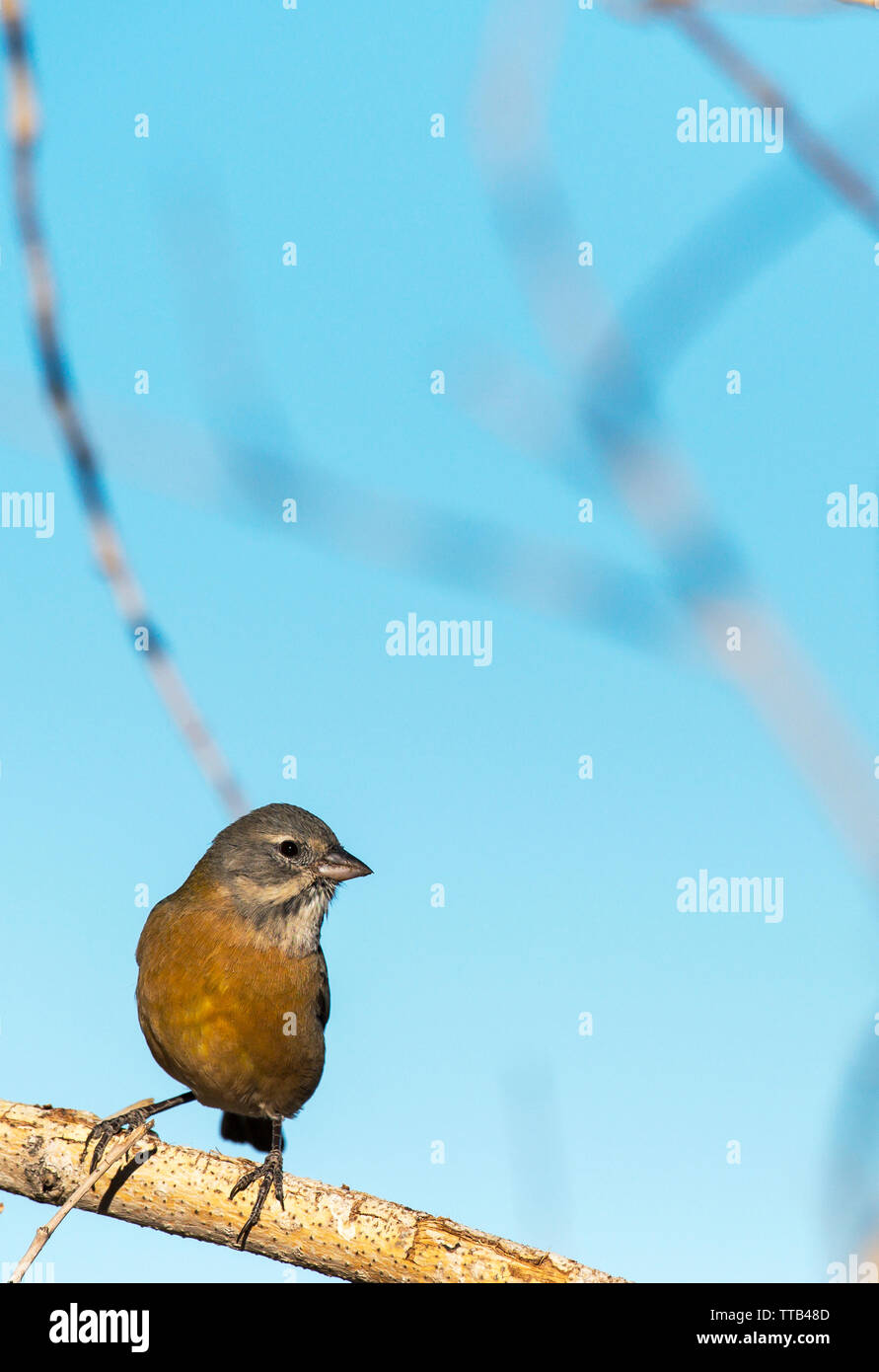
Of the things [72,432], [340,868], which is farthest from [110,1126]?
[72,432]

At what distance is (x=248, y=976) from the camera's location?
244 inches

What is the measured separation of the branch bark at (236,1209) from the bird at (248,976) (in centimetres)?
21

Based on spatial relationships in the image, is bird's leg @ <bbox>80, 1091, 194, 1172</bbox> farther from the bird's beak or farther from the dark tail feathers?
the bird's beak

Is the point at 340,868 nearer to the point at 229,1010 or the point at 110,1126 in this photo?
the point at 229,1010

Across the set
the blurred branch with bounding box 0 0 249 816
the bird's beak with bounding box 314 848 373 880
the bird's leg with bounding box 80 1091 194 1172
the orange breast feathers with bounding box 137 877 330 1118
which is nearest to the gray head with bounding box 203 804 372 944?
the bird's beak with bounding box 314 848 373 880

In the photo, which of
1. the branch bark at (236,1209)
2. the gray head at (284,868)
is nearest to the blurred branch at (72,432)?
the branch bark at (236,1209)

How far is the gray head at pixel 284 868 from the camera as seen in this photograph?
6566 millimetres

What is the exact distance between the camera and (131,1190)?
17.6ft

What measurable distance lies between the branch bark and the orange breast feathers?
568 millimetres

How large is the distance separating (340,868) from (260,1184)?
1.76m

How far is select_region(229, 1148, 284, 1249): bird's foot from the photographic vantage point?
17.4ft
